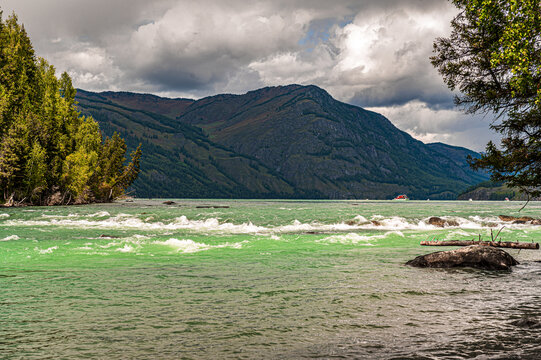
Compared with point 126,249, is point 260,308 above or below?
above

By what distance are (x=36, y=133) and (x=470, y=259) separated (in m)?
84.4

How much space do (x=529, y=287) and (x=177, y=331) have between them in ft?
42.7

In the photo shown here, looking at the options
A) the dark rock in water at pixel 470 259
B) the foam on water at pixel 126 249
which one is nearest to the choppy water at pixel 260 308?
the dark rock in water at pixel 470 259

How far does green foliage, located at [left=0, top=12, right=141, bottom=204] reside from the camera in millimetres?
73750

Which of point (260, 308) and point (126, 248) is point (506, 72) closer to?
point (260, 308)

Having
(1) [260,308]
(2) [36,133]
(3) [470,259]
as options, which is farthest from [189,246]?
(2) [36,133]

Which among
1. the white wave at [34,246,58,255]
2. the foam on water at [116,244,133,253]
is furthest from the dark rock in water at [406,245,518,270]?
the white wave at [34,246,58,255]

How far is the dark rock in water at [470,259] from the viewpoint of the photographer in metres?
18.9

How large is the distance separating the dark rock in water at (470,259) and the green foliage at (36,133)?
7371 cm

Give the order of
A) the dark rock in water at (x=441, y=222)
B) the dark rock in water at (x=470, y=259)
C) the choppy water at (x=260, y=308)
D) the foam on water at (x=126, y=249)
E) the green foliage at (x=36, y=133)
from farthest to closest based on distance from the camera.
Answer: the green foliage at (x=36, y=133), the dark rock in water at (x=441, y=222), the foam on water at (x=126, y=249), the dark rock in water at (x=470, y=259), the choppy water at (x=260, y=308)

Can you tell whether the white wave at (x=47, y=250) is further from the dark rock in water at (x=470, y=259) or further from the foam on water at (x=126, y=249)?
the dark rock in water at (x=470, y=259)

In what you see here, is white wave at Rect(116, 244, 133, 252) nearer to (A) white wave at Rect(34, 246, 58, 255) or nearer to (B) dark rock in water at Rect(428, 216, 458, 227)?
(A) white wave at Rect(34, 246, 58, 255)

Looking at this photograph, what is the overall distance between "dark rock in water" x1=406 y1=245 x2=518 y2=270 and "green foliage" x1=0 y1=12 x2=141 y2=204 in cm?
7371

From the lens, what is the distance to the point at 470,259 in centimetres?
1933
